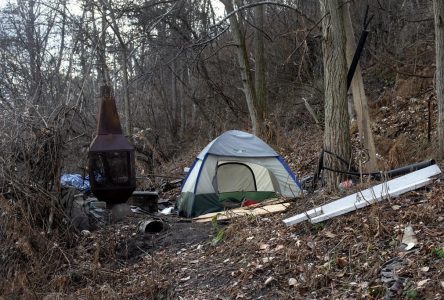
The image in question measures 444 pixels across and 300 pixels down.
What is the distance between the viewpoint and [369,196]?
5562 millimetres

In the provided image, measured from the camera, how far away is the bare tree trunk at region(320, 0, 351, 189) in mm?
7078

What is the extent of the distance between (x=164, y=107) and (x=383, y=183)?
635 inches

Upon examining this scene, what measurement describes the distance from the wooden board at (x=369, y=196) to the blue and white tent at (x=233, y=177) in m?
3.67

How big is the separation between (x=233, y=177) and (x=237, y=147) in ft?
2.57

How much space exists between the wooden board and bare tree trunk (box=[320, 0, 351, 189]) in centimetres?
122

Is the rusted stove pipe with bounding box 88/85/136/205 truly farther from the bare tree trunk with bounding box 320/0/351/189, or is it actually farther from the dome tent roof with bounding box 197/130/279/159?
the bare tree trunk with bounding box 320/0/351/189

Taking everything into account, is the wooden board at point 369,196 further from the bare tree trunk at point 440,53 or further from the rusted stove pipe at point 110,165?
the rusted stove pipe at point 110,165

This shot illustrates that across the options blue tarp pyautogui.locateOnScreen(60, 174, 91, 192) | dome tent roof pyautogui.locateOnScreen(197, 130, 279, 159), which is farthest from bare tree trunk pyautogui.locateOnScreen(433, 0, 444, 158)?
blue tarp pyautogui.locateOnScreen(60, 174, 91, 192)

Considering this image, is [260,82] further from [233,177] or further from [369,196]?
[369,196]

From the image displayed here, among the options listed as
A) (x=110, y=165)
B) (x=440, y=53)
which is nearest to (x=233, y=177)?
(x=110, y=165)

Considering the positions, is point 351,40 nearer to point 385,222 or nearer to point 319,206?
point 319,206

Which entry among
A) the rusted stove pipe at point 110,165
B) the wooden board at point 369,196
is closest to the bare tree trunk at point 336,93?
the wooden board at point 369,196

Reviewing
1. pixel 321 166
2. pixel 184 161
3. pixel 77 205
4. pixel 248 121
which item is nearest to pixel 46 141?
pixel 77 205

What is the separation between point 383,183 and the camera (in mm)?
5770
